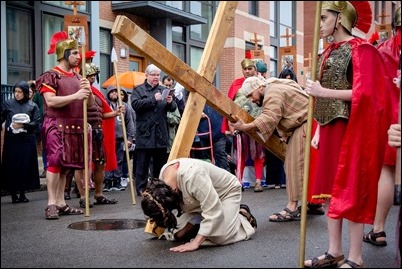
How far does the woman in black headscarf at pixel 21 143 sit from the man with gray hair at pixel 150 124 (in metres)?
1.38

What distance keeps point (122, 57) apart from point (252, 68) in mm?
6651

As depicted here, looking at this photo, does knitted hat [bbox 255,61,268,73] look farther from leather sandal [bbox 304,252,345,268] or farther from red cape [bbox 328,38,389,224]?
leather sandal [bbox 304,252,345,268]

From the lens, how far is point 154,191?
4547 mm

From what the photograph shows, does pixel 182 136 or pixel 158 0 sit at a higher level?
pixel 158 0

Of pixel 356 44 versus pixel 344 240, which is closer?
pixel 356 44

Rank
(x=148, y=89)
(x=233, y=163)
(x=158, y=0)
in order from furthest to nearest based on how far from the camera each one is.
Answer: (x=158, y=0)
(x=233, y=163)
(x=148, y=89)

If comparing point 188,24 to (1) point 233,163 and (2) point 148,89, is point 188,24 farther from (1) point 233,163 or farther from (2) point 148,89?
(2) point 148,89

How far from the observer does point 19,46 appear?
39.9 ft

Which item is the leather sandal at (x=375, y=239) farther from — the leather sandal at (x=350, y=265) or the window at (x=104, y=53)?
the window at (x=104, y=53)

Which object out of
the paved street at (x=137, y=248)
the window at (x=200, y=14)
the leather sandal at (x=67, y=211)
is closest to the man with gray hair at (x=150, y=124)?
the leather sandal at (x=67, y=211)

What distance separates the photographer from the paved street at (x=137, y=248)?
13.9 ft

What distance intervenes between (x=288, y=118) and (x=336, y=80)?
200 cm

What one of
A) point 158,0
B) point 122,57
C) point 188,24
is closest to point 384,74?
point 122,57

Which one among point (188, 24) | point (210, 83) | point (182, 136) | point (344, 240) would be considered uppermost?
point (188, 24)
